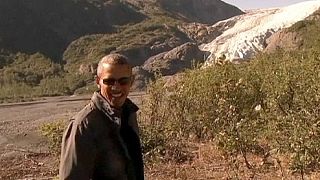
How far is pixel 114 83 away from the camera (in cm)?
264

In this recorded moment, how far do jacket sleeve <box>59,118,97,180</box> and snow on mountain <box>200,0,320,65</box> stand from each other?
47.4 meters

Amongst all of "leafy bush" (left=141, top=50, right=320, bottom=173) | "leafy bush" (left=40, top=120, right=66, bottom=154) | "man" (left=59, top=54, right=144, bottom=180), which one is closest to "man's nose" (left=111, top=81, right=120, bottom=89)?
"man" (left=59, top=54, right=144, bottom=180)

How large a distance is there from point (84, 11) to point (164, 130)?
58.7 metres

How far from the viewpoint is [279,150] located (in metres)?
8.05

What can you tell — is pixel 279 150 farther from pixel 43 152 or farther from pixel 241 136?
pixel 43 152

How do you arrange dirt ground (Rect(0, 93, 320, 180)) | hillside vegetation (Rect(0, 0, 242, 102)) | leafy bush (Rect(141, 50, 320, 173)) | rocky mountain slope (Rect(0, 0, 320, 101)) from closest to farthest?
leafy bush (Rect(141, 50, 320, 173)) → dirt ground (Rect(0, 93, 320, 180)) → rocky mountain slope (Rect(0, 0, 320, 101)) → hillside vegetation (Rect(0, 0, 242, 102))

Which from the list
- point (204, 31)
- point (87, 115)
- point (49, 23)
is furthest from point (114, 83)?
point (204, 31)

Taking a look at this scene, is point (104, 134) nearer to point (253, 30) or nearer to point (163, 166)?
point (163, 166)

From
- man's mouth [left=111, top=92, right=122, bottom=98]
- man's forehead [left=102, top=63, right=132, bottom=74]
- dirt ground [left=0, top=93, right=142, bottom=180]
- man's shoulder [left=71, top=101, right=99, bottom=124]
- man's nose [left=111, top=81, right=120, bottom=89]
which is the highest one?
man's forehead [left=102, top=63, right=132, bottom=74]

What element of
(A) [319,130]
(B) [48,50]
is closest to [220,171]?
(A) [319,130]

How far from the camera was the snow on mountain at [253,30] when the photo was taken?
177 feet

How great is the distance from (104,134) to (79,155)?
141 millimetres

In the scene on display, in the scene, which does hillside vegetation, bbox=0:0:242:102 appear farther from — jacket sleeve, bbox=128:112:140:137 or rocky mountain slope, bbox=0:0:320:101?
jacket sleeve, bbox=128:112:140:137

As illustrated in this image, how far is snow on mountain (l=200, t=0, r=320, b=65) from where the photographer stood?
177 feet
